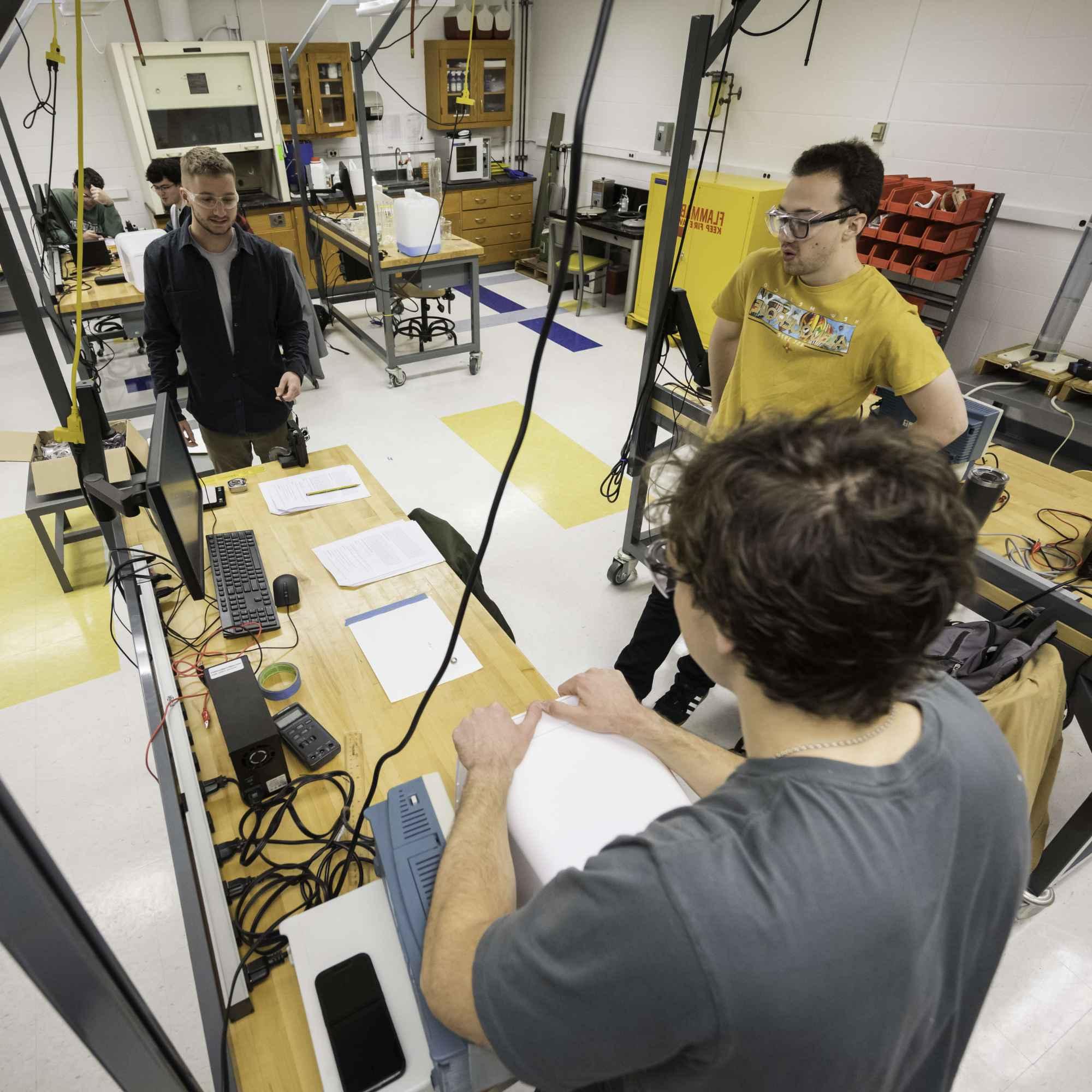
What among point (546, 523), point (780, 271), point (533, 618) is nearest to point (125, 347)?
point (546, 523)

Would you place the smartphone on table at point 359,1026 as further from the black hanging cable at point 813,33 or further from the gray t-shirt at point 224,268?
the black hanging cable at point 813,33

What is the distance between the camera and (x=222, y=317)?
2.28 meters

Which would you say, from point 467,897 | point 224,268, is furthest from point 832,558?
point 224,268

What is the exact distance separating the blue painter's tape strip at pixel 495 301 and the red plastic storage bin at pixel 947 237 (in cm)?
334

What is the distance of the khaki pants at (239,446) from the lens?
2.57 metres

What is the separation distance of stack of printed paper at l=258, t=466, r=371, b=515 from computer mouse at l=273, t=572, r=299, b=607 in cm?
39

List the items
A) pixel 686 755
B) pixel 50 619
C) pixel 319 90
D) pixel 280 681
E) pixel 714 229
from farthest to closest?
pixel 319 90
pixel 714 229
pixel 50 619
pixel 280 681
pixel 686 755

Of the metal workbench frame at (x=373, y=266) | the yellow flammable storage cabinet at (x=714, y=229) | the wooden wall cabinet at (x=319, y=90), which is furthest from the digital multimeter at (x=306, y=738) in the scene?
the wooden wall cabinet at (x=319, y=90)

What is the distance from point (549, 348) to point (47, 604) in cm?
361

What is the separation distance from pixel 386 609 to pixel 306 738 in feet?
1.30

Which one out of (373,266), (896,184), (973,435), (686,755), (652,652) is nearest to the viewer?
(686,755)

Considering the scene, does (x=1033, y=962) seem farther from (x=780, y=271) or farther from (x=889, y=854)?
(x=780, y=271)

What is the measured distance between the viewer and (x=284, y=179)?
5.54 metres

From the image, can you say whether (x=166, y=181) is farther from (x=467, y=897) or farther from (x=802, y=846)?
(x=802, y=846)
